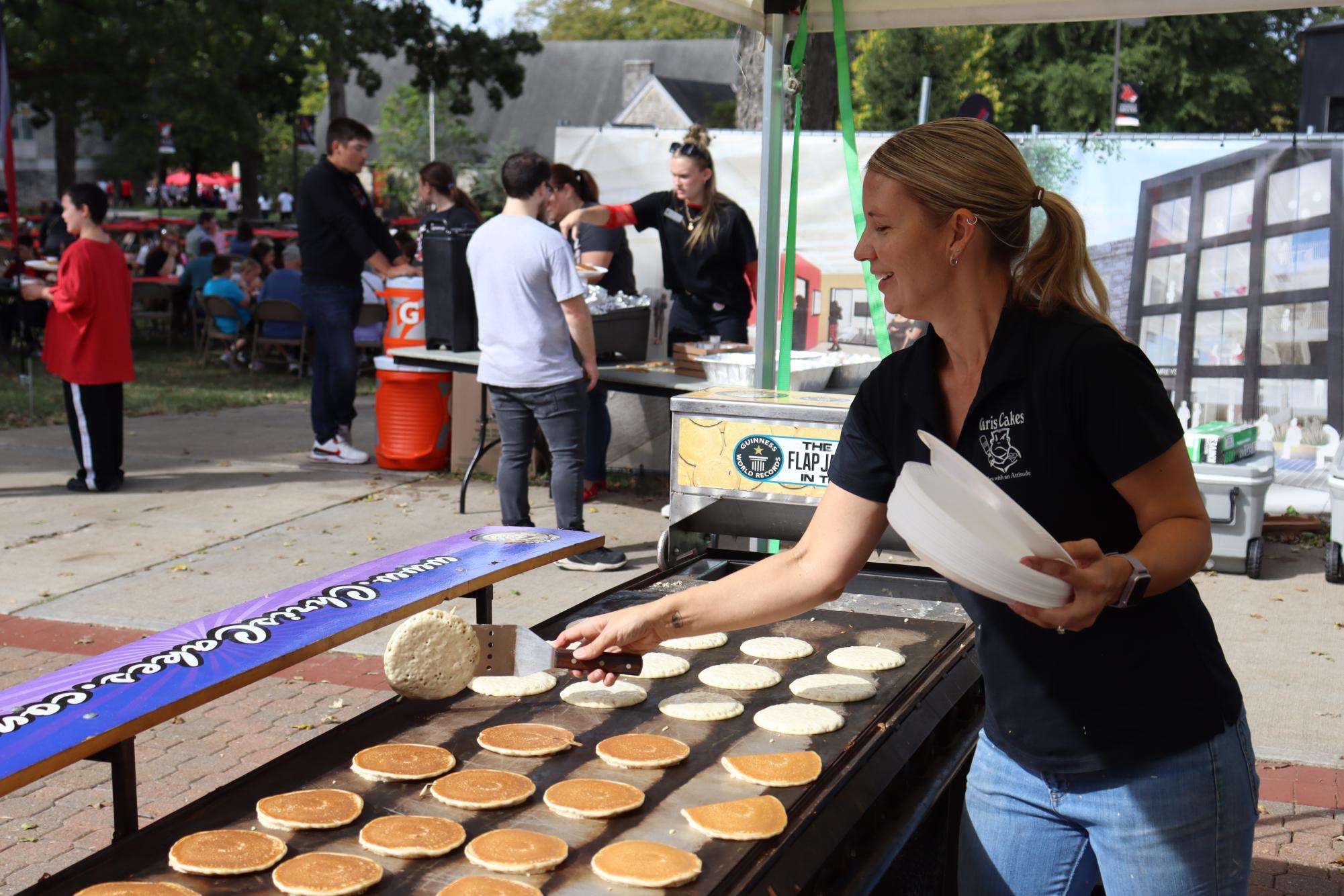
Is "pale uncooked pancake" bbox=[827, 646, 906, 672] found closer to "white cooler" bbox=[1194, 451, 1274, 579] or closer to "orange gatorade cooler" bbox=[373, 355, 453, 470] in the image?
"white cooler" bbox=[1194, 451, 1274, 579]

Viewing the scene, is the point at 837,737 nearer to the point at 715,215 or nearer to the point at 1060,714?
the point at 1060,714

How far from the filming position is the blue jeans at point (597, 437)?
27.3 ft

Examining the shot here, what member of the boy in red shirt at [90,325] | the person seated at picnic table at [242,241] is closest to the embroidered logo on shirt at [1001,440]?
the boy in red shirt at [90,325]

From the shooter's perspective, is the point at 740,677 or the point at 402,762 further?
the point at 740,677

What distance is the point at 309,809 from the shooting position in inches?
84.2

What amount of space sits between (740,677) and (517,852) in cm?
108

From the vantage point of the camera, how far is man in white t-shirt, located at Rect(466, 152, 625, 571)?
641cm

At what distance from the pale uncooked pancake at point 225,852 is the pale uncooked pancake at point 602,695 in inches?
35.6

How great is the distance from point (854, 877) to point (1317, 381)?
22.6 ft

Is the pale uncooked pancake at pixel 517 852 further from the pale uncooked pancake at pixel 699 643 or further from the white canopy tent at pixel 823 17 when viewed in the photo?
the white canopy tent at pixel 823 17

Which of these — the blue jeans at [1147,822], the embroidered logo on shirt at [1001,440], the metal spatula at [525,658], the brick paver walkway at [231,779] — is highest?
the embroidered logo on shirt at [1001,440]

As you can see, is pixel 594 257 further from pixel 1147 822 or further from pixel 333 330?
pixel 1147 822

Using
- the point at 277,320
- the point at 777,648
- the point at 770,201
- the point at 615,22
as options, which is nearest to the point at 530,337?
the point at 770,201

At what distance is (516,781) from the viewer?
2311 mm
